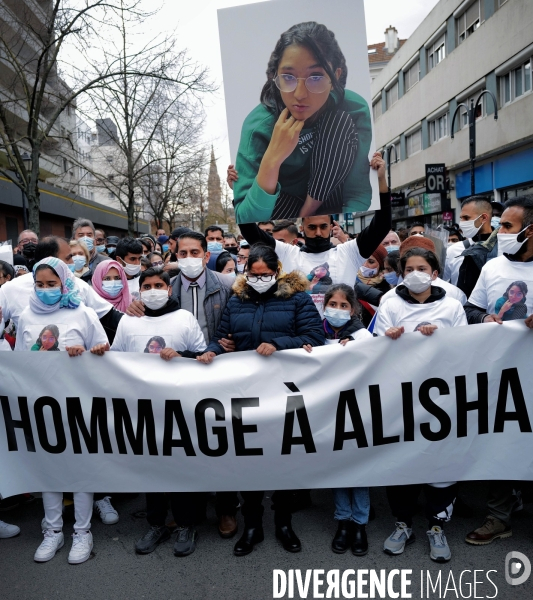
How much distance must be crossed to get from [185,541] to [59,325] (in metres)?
1.65

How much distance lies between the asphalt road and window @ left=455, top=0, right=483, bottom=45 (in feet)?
77.8

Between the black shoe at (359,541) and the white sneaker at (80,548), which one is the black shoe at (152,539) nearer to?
the white sneaker at (80,548)

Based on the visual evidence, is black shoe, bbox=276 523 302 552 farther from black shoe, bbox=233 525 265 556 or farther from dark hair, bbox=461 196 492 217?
dark hair, bbox=461 196 492 217

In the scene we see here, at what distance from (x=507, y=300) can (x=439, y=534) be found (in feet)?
5.09

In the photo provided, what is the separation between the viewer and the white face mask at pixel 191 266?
448 centimetres

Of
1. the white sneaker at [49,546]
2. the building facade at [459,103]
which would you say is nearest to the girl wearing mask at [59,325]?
the white sneaker at [49,546]

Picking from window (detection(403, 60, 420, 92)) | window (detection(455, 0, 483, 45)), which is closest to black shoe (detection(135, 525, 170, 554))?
window (detection(455, 0, 483, 45))

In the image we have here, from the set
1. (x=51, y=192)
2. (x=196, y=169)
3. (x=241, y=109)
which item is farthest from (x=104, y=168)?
(x=241, y=109)

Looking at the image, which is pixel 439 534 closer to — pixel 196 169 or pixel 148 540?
pixel 148 540

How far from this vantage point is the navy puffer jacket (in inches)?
154

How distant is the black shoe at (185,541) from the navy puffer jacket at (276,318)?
1.16 m

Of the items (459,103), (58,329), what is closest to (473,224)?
(58,329)

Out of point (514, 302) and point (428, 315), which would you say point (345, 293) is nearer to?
point (428, 315)

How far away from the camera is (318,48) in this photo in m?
3.99
